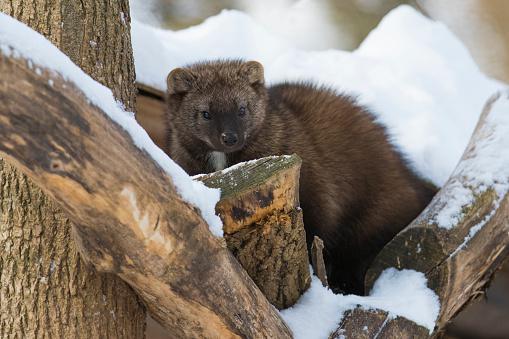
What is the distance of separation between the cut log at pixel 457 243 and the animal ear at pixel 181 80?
4.76ft

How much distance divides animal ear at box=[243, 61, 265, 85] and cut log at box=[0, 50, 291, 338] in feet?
Result: 5.80

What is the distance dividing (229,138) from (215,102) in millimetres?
294

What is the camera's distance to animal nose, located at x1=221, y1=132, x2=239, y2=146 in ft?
12.8

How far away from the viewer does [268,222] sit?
111 inches

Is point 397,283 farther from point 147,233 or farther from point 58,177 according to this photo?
point 58,177

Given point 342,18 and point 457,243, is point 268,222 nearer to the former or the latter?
point 457,243

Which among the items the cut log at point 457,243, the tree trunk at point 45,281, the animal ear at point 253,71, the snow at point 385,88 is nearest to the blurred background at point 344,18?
the snow at point 385,88

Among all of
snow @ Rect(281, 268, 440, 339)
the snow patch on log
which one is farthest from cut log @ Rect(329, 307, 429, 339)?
the snow patch on log

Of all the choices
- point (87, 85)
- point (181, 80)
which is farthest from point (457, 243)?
point (87, 85)

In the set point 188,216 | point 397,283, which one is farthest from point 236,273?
point 397,283

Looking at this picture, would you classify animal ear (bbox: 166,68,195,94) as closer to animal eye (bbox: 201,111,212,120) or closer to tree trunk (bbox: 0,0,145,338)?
animal eye (bbox: 201,111,212,120)

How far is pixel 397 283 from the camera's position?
3.44m

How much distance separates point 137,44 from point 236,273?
8.72 ft

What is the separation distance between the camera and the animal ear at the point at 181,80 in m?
4.13
